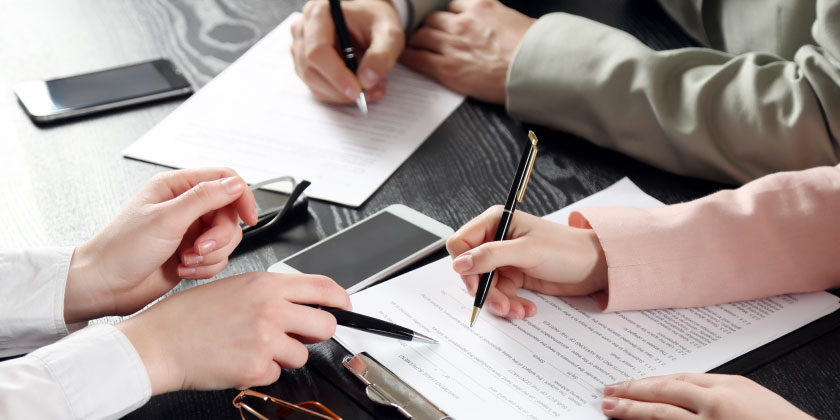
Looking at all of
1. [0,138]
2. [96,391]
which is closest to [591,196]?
[96,391]

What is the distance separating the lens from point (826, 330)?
0.83 m

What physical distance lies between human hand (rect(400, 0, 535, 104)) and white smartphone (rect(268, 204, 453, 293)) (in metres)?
0.33

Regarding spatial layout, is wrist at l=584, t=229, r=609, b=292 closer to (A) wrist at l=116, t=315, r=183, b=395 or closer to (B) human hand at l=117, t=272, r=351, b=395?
(B) human hand at l=117, t=272, r=351, b=395

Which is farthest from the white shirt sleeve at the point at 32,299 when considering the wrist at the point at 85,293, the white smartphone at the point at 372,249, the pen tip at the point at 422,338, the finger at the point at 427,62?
the finger at the point at 427,62

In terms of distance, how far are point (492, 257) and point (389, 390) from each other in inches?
7.0

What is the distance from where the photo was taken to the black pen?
31.4 inches

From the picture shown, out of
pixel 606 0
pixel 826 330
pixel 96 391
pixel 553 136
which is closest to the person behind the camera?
pixel 96 391

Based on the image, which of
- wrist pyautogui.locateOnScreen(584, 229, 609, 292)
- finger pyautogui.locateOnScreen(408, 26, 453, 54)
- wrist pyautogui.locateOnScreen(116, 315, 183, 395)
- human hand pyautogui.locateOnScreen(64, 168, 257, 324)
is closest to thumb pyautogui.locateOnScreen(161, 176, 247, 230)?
human hand pyautogui.locateOnScreen(64, 168, 257, 324)

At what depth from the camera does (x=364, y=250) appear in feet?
3.10

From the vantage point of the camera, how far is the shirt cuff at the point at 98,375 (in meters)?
0.72

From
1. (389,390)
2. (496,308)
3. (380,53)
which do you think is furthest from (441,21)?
(389,390)

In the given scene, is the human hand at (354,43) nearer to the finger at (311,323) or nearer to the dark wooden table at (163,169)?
the dark wooden table at (163,169)

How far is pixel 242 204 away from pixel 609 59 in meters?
0.53

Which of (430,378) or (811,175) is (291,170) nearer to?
(430,378)
